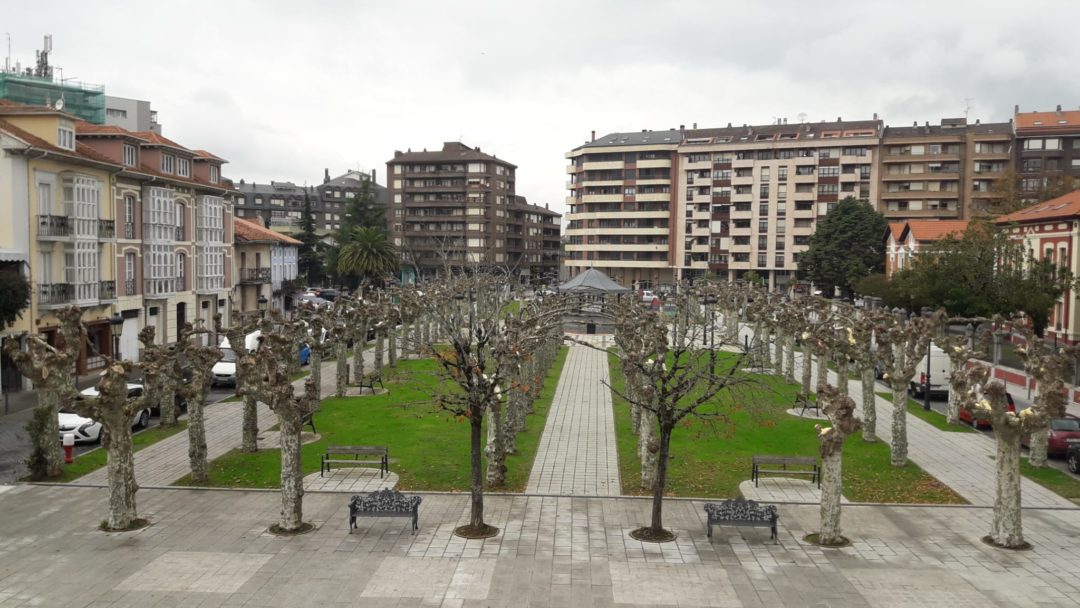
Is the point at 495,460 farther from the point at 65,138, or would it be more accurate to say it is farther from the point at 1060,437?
→ the point at 65,138

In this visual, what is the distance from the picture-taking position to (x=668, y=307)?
228 ft

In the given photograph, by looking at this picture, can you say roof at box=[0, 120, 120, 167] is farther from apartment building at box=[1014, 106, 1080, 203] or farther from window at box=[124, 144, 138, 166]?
apartment building at box=[1014, 106, 1080, 203]

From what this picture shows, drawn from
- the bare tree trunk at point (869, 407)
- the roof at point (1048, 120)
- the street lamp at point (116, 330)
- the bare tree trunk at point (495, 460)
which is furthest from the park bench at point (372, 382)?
the roof at point (1048, 120)

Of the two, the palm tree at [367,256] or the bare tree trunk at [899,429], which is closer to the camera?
the bare tree trunk at [899,429]

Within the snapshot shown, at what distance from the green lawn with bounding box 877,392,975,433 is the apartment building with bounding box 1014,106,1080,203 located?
7319 cm

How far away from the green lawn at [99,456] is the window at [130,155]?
20.3m

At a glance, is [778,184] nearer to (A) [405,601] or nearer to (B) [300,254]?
(B) [300,254]

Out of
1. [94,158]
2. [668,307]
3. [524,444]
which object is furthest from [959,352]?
[668,307]

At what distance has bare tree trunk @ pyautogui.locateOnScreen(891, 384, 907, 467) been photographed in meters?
22.6

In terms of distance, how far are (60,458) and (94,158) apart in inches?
895

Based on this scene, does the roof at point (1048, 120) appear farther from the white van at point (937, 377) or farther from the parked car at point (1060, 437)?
the parked car at point (1060, 437)

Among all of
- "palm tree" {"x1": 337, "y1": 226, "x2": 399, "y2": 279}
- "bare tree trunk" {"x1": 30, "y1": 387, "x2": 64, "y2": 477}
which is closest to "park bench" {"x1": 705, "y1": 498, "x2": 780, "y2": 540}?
"bare tree trunk" {"x1": 30, "y1": 387, "x2": 64, "y2": 477}

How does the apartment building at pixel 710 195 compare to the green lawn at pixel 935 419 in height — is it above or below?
above

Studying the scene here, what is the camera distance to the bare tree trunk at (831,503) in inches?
645
